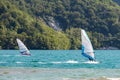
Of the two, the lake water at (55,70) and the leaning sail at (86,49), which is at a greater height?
the leaning sail at (86,49)

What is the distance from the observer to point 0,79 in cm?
5038

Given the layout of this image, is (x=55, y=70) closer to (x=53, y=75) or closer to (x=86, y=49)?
(x=53, y=75)

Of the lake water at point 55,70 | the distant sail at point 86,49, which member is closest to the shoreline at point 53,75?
the lake water at point 55,70

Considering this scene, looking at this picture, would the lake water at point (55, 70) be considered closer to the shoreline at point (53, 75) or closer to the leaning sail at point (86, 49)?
the shoreline at point (53, 75)

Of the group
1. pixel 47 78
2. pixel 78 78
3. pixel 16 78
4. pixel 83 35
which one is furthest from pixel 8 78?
pixel 83 35

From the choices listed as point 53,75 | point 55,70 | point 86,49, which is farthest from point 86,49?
point 53,75

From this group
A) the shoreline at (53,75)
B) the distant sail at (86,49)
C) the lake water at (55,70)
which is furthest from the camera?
the distant sail at (86,49)

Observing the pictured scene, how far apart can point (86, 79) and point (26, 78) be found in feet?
21.1

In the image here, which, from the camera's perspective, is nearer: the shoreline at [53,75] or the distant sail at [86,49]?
the shoreline at [53,75]

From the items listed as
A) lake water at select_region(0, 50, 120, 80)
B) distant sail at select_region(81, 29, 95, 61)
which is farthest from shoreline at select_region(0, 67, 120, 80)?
distant sail at select_region(81, 29, 95, 61)

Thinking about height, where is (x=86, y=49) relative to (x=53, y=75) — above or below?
above

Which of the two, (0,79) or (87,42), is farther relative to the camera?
(87,42)

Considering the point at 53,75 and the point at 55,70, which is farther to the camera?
the point at 55,70

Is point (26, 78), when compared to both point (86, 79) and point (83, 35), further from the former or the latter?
point (83, 35)
